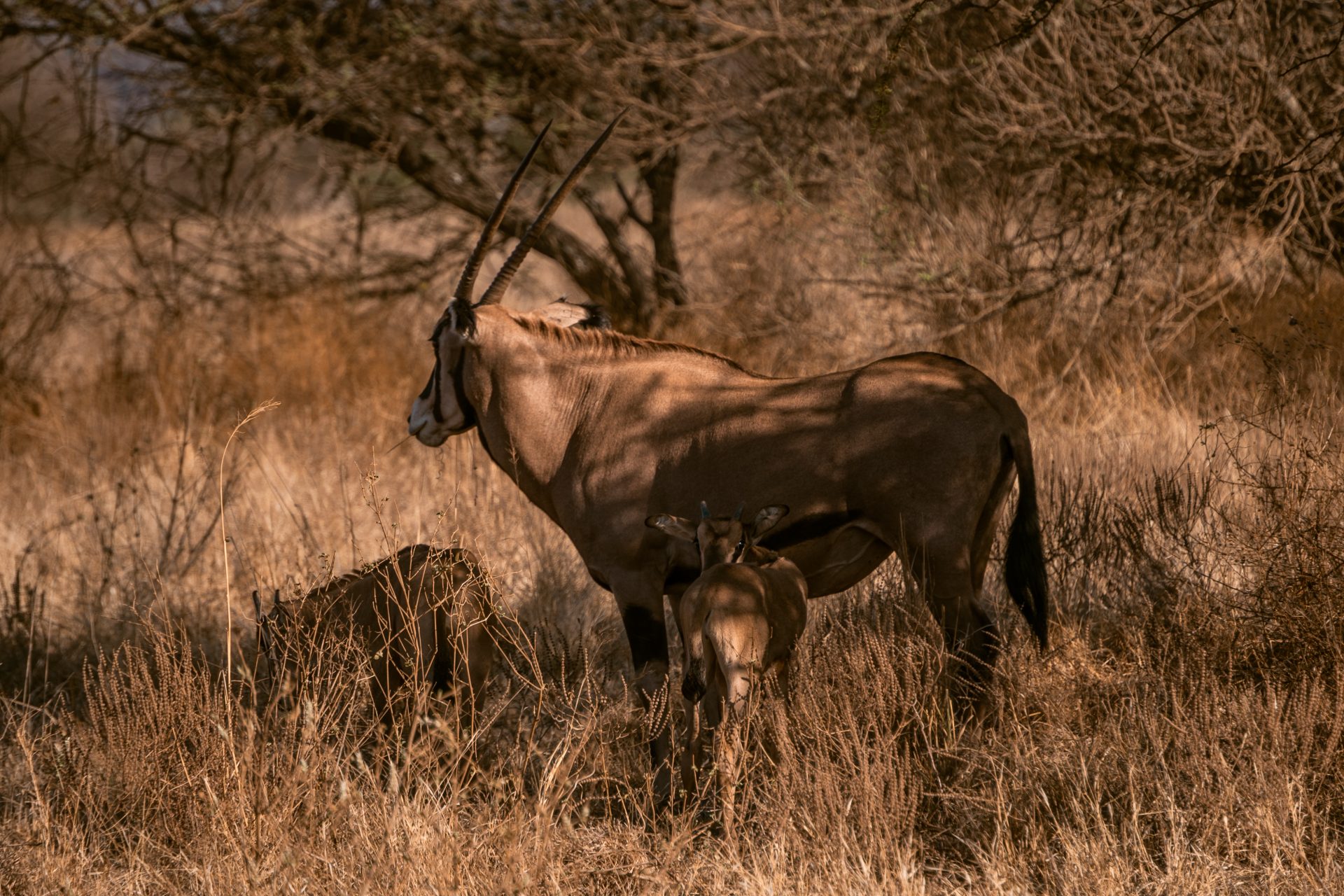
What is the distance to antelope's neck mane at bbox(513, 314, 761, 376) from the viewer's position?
6.04m

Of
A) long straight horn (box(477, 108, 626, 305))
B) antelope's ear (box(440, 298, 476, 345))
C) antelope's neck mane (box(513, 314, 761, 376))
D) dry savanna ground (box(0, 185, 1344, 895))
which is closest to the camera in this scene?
dry savanna ground (box(0, 185, 1344, 895))

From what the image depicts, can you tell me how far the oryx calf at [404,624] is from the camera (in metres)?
5.49

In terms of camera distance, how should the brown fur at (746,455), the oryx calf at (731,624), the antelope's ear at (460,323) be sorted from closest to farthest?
the oryx calf at (731,624) → the brown fur at (746,455) → the antelope's ear at (460,323)

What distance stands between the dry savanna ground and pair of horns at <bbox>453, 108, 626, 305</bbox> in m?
0.94

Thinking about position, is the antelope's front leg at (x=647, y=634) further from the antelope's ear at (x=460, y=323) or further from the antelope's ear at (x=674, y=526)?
the antelope's ear at (x=460, y=323)

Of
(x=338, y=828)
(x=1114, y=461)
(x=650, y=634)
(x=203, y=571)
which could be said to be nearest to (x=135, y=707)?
(x=338, y=828)

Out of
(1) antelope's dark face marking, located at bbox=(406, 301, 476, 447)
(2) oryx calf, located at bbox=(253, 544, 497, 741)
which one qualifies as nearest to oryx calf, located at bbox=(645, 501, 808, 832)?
(2) oryx calf, located at bbox=(253, 544, 497, 741)

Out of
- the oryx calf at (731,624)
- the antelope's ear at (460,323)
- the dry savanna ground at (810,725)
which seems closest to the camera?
the dry savanna ground at (810,725)

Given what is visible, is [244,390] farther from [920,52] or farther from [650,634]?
[650,634]

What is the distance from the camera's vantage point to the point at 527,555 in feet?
26.7

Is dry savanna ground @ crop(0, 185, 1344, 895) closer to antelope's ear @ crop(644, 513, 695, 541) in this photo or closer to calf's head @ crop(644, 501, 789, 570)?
calf's head @ crop(644, 501, 789, 570)

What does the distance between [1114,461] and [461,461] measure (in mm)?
4139

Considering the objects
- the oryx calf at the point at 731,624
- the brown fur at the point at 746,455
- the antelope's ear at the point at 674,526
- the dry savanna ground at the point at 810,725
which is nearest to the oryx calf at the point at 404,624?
the dry savanna ground at the point at 810,725

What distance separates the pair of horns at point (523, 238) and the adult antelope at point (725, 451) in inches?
0.6
